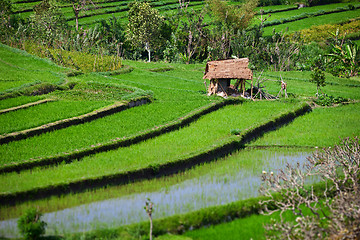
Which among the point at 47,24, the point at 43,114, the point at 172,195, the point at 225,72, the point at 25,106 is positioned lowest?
the point at 172,195

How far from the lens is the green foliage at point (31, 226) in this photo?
5320 mm

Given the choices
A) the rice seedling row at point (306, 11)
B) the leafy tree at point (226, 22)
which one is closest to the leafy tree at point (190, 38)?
the leafy tree at point (226, 22)

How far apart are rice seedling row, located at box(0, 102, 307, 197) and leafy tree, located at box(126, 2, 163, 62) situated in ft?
47.8

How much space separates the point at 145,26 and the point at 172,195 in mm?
21033

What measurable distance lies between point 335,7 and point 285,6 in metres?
4.67

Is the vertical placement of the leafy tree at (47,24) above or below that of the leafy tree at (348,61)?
above

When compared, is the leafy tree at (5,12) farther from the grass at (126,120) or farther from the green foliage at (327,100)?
the green foliage at (327,100)

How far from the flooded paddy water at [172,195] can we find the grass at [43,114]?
3.79m

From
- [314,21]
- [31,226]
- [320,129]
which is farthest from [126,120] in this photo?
[314,21]

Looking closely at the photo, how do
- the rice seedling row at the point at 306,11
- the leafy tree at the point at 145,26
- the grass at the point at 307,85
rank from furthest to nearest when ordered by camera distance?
the rice seedling row at the point at 306,11 → the leafy tree at the point at 145,26 → the grass at the point at 307,85

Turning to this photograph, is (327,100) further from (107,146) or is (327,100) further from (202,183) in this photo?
(107,146)

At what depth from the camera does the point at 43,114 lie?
1123cm

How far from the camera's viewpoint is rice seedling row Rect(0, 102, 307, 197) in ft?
24.2

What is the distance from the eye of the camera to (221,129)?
37.8ft
